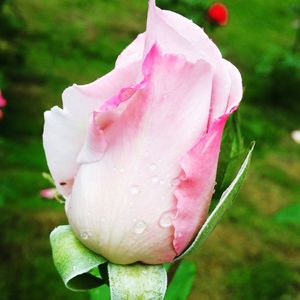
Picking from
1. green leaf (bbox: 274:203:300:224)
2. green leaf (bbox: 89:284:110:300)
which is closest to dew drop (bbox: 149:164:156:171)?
green leaf (bbox: 89:284:110:300)

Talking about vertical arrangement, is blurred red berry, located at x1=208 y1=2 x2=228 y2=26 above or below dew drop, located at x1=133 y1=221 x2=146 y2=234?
below

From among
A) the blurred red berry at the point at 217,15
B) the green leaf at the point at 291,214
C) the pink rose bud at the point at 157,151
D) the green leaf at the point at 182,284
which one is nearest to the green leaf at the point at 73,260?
the pink rose bud at the point at 157,151

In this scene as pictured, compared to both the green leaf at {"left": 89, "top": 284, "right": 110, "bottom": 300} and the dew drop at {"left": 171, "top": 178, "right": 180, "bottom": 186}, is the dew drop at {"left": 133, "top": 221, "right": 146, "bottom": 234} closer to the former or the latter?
the dew drop at {"left": 171, "top": 178, "right": 180, "bottom": 186}

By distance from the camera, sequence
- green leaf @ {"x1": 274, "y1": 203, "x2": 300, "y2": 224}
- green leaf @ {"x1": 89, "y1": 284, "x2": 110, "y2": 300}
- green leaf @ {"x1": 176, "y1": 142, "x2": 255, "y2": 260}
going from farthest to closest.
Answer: green leaf @ {"x1": 274, "y1": 203, "x2": 300, "y2": 224} < green leaf @ {"x1": 89, "y1": 284, "x2": 110, "y2": 300} < green leaf @ {"x1": 176, "y1": 142, "x2": 255, "y2": 260}

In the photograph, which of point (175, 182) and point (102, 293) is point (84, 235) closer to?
point (175, 182)

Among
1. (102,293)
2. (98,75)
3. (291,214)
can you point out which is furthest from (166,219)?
(98,75)

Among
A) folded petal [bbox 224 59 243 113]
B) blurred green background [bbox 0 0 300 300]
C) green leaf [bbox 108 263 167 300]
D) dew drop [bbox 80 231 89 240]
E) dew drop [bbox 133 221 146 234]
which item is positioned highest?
folded petal [bbox 224 59 243 113]
